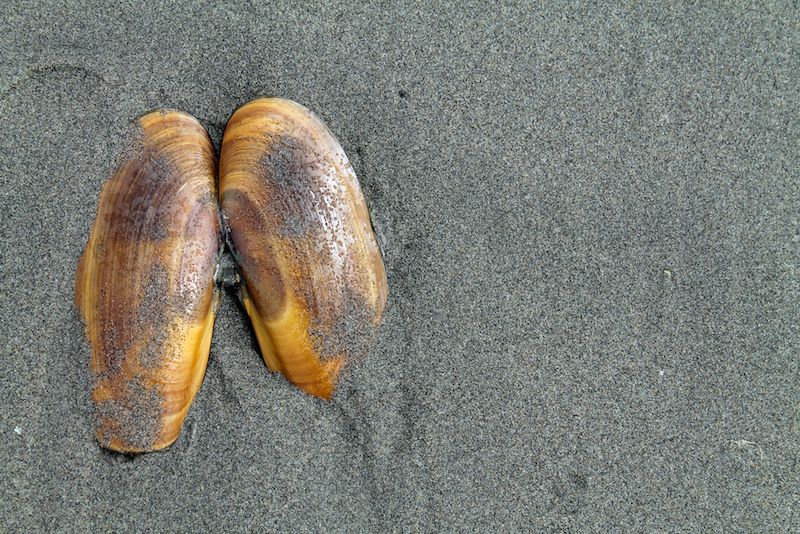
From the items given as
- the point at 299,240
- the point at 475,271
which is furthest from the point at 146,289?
the point at 475,271

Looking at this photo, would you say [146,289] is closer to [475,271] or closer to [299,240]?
[299,240]

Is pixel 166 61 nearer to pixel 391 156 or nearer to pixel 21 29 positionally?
pixel 21 29

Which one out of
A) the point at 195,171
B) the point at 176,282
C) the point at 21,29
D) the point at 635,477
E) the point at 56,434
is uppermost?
the point at 21,29

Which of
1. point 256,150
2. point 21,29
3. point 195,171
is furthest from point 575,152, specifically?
point 21,29
